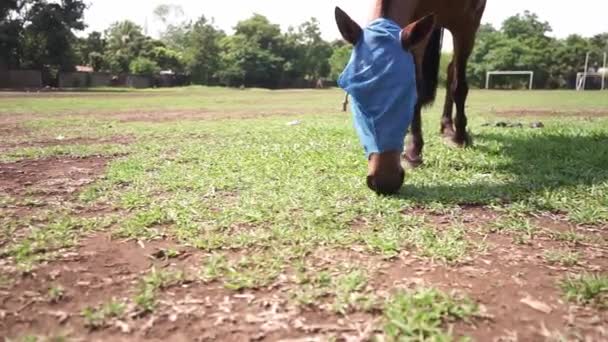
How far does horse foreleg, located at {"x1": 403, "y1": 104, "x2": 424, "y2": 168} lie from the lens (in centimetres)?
512

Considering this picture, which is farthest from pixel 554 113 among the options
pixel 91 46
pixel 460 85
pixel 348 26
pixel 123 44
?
pixel 123 44

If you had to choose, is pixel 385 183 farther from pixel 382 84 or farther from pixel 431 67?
pixel 431 67

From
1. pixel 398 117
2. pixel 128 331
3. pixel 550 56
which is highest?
pixel 550 56

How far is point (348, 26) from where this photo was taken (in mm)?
3598

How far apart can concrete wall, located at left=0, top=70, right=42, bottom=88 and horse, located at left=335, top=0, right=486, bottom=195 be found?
149 feet

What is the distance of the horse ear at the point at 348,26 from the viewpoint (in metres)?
3.58

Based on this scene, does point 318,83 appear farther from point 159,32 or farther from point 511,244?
point 511,244

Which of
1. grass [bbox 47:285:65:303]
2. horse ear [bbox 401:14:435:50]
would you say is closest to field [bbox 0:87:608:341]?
grass [bbox 47:285:65:303]

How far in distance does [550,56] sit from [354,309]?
76662 mm

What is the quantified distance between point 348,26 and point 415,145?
201 cm

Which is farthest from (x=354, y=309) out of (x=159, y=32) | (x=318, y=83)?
(x=159, y=32)

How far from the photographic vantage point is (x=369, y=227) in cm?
322

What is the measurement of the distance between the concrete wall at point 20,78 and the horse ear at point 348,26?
154 ft

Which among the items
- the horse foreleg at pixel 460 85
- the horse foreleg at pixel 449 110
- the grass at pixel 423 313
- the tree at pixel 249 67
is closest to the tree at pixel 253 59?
the tree at pixel 249 67
